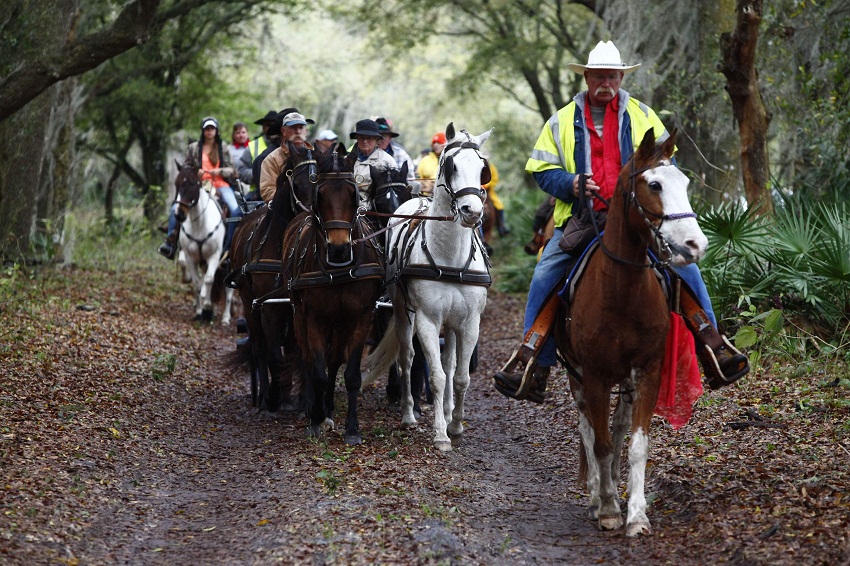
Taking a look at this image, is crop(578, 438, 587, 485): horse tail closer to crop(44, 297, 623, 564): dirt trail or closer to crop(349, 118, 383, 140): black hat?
crop(44, 297, 623, 564): dirt trail

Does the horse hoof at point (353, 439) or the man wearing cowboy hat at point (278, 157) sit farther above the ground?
the man wearing cowboy hat at point (278, 157)

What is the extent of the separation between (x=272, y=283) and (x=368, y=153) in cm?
231

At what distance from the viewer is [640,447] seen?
→ 6.11 m

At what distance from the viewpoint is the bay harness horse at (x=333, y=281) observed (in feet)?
27.9

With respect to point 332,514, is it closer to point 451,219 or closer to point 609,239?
point 609,239

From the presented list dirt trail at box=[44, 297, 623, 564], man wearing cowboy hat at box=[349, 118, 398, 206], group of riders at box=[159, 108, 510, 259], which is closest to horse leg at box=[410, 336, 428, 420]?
dirt trail at box=[44, 297, 623, 564]

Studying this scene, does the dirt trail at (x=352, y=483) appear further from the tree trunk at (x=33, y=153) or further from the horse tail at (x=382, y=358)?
the tree trunk at (x=33, y=153)

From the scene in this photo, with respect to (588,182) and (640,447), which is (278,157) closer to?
(588,182)

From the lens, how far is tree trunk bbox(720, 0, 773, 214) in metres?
11.0

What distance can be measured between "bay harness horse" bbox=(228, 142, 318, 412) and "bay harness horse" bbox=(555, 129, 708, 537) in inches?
138

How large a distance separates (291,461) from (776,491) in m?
3.61

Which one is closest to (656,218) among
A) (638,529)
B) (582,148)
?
(582,148)

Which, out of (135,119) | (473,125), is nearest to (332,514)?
(135,119)

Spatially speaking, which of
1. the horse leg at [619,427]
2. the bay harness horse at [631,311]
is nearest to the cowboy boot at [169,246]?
the horse leg at [619,427]
